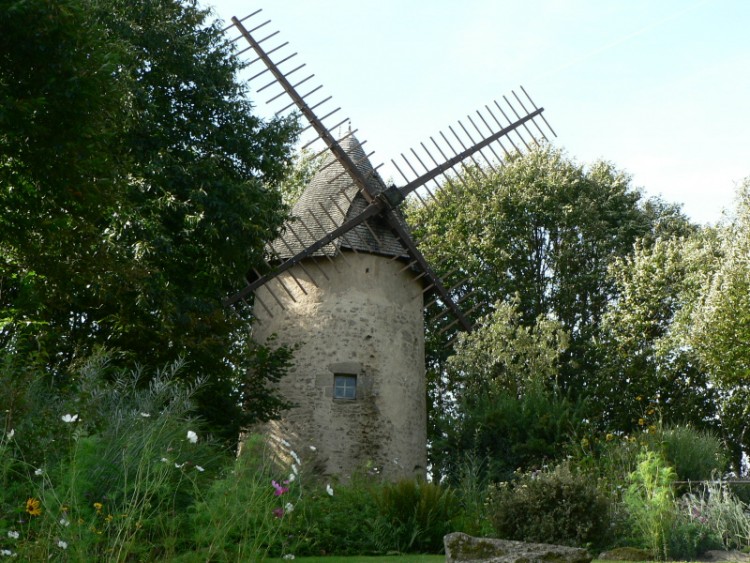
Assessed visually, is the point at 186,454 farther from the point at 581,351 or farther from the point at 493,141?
the point at 581,351

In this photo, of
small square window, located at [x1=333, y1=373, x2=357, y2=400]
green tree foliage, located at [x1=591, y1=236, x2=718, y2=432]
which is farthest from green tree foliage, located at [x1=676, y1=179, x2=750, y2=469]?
small square window, located at [x1=333, y1=373, x2=357, y2=400]

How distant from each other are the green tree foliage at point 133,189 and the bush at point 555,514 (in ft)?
12.4

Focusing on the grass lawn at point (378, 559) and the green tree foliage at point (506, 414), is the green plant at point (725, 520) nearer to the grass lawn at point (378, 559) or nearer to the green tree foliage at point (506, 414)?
the grass lawn at point (378, 559)

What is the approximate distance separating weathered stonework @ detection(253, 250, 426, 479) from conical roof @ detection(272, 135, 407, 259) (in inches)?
10.7

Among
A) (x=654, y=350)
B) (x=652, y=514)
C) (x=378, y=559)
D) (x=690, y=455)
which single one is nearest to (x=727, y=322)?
(x=654, y=350)

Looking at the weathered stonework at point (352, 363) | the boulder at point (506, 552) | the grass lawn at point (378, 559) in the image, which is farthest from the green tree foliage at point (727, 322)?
the boulder at point (506, 552)

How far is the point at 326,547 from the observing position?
857 centimetres

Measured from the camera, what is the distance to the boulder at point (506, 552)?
19.2 feet

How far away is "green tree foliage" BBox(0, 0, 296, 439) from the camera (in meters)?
9.67

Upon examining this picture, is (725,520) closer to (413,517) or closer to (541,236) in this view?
(413,517)

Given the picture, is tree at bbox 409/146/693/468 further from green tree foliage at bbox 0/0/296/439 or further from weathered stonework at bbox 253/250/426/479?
green tree foliage at bbox 0/0/296/439

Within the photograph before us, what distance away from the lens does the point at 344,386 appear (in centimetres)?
1505

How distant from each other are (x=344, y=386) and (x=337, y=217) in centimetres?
321

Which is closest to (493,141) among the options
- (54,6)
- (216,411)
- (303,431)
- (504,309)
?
(504,309)
